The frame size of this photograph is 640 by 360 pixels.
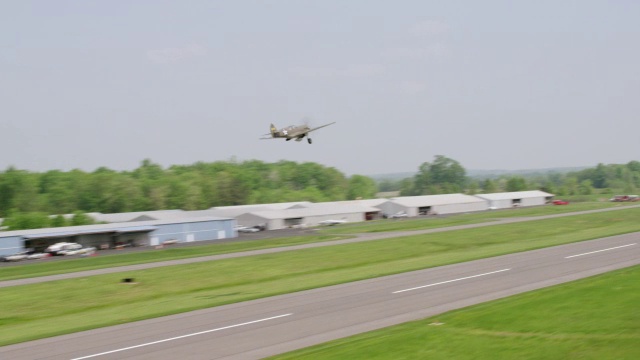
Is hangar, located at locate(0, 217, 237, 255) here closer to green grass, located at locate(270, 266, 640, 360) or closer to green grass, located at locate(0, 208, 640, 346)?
green grass, located at locate(0, 208, 640, 346)

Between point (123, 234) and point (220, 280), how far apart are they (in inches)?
1472

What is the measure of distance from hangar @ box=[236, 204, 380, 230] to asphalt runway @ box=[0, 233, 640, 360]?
6153 centimetres

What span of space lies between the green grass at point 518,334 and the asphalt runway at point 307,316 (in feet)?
4.58

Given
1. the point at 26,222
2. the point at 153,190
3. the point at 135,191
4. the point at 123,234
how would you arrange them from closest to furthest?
the point at 123,234
the point at 26,222
the point at 135,191
the point at 153,190

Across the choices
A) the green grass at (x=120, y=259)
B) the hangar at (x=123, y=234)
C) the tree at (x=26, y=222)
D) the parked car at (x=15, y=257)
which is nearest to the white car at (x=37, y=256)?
the parked car at (x=15, y=257)

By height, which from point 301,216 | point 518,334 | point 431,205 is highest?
point 431,205

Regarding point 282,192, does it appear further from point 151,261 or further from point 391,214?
point 151,261

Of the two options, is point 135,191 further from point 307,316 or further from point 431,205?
point 307,316

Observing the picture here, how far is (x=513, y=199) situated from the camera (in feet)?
446

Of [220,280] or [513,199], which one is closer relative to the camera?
[220,280]

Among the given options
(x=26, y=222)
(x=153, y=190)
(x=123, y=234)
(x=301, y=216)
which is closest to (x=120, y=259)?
(x=123, y=234)

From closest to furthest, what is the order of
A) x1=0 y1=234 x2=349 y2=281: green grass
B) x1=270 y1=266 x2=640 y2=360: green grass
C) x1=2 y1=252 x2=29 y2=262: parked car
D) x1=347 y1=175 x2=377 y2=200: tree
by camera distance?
x1=270 y1=266 x2=640 y2=360: green grass → x1=0 y1=234 x2=349 y2=281: green grass → x1=2 y1=252 x2=29 y2=262: parked car → x1=347 y1=175 x2=377 y2=200: tree

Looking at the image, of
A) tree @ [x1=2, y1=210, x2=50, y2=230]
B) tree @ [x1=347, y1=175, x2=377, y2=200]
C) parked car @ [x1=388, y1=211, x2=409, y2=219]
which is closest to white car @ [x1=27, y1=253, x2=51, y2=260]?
tree @ [x1=2, y1=210, x2=50, y2=230]

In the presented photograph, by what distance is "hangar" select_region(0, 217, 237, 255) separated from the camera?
210 feet
